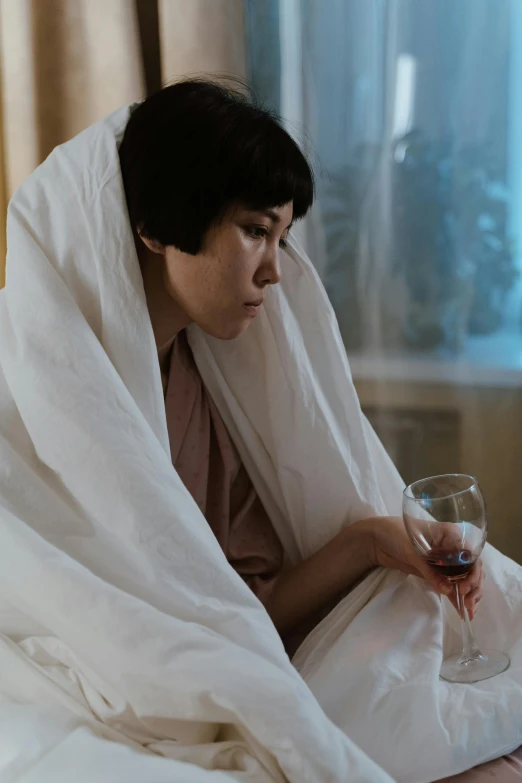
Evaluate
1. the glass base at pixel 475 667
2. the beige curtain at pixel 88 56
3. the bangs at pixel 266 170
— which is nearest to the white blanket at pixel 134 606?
the glass base at pixel 475 667

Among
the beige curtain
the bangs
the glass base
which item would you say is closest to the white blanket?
the glass base

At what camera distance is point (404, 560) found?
1033 mm

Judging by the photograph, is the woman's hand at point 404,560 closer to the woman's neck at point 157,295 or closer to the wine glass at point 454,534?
the wine glass at point 454,534

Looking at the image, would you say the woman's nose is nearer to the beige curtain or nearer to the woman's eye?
the woman's eye

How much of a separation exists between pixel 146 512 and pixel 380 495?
423 millimetres

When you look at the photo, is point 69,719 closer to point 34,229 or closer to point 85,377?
point 85,377

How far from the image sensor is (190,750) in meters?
0.77

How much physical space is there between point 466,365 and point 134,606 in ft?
3.12

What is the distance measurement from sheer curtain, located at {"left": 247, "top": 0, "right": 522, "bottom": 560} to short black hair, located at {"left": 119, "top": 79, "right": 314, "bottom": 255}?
1.89 ft

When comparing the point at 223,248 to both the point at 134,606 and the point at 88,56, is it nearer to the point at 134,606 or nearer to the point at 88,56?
the point at 134,606

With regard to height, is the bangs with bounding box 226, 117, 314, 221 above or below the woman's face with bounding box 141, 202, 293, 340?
above

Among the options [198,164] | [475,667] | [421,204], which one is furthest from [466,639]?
[421,204]

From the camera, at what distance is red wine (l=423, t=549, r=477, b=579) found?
2.97 ft

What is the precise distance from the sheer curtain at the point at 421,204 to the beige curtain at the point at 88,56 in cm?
13
